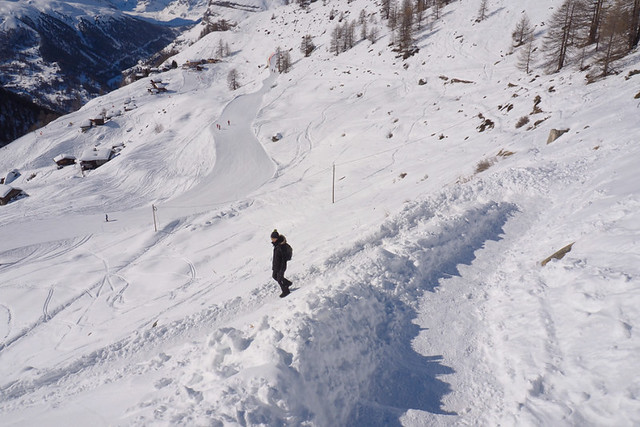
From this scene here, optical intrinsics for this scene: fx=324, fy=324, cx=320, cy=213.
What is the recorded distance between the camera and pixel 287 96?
61.6 metres

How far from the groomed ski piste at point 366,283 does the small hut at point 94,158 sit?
83.1ft

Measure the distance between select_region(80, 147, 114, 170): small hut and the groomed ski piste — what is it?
25322mm

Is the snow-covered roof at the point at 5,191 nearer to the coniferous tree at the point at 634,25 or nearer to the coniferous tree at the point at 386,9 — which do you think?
the coniferous tree at the point at 634,25

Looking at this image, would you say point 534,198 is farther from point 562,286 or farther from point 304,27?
point 304,27

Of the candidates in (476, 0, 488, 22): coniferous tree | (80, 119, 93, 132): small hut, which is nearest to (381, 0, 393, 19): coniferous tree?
(476, 0, 488, 22): coniferous tree

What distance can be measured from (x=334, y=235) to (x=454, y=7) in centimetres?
7673

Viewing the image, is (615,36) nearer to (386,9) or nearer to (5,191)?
(5,191)

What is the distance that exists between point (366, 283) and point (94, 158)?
211ft

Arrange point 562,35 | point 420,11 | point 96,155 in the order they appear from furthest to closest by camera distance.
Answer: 1. point 420,11
2. point 96,155
3. point 562,35

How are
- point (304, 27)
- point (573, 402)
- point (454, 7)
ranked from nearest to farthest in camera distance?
point (573, 402) < point (454, 7) < point (304, 27)

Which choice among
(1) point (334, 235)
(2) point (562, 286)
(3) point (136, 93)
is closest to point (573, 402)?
(2) point (562, 286)

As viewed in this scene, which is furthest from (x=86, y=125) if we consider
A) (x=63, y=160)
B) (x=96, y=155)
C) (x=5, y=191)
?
(x=5, y=191)

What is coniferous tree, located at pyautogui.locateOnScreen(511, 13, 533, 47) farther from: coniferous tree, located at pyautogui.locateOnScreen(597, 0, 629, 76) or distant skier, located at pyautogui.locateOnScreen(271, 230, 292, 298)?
distant skier, located at pyautogui.locateOnScreen(271, 230, 292, 298)

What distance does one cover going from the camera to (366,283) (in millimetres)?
7574
